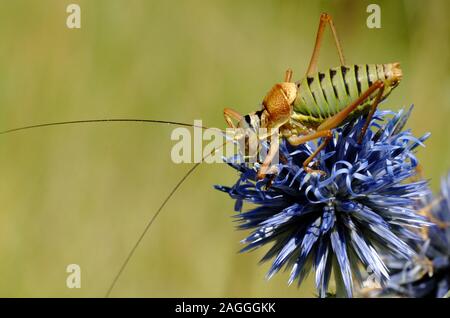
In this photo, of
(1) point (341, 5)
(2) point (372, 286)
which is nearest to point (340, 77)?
(2) point (372, 286)

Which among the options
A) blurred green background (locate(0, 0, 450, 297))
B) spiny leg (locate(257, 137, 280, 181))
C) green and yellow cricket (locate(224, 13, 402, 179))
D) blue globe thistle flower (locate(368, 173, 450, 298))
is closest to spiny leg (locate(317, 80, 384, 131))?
green and yellow cricket (locate(224, 13, 402, 179))

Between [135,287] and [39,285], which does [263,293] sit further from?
[39,285]

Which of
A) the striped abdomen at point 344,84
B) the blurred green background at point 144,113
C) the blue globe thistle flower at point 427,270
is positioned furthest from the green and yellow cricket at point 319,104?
the blurred green background at point 144,113

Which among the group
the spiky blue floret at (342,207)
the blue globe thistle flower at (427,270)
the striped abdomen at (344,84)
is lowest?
the blue globe thistle flower at (427,270)

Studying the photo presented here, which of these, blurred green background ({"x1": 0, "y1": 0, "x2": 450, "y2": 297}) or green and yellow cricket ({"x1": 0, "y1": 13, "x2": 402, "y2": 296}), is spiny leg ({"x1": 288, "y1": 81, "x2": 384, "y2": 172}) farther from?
blurred green background ({"x1": 0, "y1": 0, "x2": 450, "y2": 297})

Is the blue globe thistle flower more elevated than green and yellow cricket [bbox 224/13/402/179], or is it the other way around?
green and yellow cricket [bbox 224/13/402/179]

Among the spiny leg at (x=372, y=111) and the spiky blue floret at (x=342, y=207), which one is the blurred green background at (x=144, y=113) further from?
the spiny leg at (x=372, y=111)
